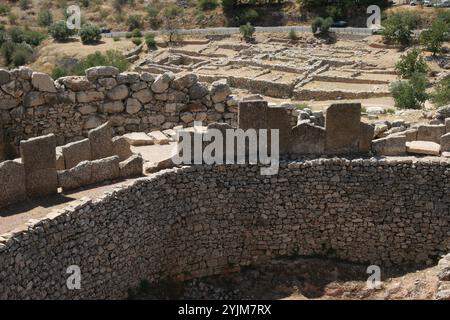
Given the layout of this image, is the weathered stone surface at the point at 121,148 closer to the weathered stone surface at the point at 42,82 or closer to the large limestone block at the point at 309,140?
the weathered stone surface at the point at 42,82

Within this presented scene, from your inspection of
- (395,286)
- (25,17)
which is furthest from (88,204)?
(25,17)

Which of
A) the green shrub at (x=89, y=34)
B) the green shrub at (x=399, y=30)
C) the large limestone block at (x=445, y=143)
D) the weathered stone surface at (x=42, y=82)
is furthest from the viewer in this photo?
the green shrub at (x=89, y=34)

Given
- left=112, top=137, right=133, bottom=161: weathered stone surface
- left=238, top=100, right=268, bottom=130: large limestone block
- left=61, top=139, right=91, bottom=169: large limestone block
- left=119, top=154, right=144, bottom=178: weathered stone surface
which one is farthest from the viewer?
left=238, top=100, right=268, bottom=130: large limestone block

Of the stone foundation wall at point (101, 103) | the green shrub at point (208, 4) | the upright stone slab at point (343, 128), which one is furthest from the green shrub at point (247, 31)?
the upright stone slab at point (343, 128)

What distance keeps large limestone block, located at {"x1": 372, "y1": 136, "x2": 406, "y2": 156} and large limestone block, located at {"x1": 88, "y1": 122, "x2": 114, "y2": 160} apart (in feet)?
18.1

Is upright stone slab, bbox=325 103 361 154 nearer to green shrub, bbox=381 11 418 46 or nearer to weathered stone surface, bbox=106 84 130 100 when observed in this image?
weathered stone surface, bbox=106 84 130 100

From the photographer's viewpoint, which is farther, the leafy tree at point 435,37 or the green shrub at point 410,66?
the leafy tree at point 435,37

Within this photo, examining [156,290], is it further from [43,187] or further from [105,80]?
[105,80]

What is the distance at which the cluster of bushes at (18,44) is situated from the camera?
51625 millimetres

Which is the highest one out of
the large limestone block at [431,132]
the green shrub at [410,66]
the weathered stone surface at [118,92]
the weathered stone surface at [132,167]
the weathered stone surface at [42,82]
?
the weathered stone surface at [42,82]

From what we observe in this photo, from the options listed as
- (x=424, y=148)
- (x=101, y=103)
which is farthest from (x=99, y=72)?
(x=424, y=148)

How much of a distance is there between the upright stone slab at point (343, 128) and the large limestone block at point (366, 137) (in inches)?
3.5

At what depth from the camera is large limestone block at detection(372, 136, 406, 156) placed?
44.9 feet

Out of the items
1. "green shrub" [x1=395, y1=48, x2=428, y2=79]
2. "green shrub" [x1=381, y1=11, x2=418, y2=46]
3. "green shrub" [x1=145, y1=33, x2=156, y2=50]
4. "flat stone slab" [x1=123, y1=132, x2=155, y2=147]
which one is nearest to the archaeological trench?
"flat stone slab" [x1=123, y1=132, x2=155, y2=147]
